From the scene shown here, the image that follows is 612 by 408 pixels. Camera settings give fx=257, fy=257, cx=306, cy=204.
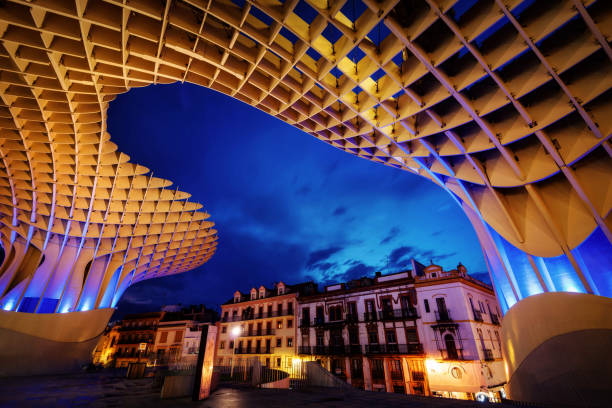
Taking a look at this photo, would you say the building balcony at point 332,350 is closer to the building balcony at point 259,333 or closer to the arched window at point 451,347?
the building balcony at point 259,333

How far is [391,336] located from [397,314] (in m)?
2.39

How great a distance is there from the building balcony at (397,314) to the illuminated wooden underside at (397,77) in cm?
1651

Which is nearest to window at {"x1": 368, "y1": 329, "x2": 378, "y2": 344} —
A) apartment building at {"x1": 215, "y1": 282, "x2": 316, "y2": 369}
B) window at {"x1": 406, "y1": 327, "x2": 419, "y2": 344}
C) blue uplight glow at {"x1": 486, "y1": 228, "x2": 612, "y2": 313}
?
window at {"x1": 406, "y1": 327, "x2": 419, "y2": 344}

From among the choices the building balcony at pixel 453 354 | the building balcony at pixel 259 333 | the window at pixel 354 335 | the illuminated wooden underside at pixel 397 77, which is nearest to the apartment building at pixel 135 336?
the building balcony at pixel 259 333

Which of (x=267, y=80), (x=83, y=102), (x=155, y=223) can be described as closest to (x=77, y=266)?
(x=155, y=223)

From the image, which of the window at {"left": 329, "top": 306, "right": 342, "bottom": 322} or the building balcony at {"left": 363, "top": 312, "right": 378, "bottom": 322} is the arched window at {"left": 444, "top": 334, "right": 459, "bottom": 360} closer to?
the building balcony at {"left": 363, "top": 312, "right": 378, "bottom": 322}

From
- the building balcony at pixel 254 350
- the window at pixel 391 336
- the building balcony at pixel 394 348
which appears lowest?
the building balcony at pixel 254 350

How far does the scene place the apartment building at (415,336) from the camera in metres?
23.6

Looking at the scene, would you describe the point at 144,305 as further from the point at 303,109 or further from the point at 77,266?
the point at 303,109

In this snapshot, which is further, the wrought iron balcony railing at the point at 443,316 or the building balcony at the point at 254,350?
the building balcony at the point at 254,350

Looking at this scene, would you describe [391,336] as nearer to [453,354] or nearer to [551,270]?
[453,354]

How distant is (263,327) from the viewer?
3875 cm

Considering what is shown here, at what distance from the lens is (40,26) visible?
9.07 meters

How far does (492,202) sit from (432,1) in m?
9.64
